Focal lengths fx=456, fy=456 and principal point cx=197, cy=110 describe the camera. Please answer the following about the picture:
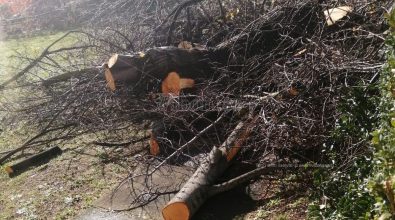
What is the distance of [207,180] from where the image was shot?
13.4 ft

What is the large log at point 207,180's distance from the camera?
3.80m

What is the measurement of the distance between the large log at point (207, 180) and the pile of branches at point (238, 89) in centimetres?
12

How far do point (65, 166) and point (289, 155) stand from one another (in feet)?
8.64

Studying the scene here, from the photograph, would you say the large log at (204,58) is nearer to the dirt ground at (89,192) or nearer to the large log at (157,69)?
the large log at (157,69)

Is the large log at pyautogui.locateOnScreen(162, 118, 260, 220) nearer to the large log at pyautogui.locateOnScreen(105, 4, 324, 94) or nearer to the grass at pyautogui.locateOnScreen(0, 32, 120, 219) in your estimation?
the grass at pyautogui.locateOnScreen(0, 32, 120, 219)

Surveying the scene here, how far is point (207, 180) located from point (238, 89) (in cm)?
145

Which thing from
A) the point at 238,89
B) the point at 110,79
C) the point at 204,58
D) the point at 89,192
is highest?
the point at 110,79

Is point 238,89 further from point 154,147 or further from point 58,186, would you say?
point 58,186

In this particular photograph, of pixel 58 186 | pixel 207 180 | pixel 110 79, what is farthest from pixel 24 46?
pixel 207 180

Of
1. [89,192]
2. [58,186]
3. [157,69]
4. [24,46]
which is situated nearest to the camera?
[89,192]

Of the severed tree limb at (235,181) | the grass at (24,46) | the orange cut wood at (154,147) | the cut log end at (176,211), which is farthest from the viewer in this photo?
the grass at (24,46)

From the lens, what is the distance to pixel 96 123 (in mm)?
5922

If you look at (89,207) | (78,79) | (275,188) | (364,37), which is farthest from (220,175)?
(78,79)

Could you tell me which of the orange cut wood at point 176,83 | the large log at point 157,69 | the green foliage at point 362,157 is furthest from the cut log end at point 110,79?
the green foliage at point 362,157
